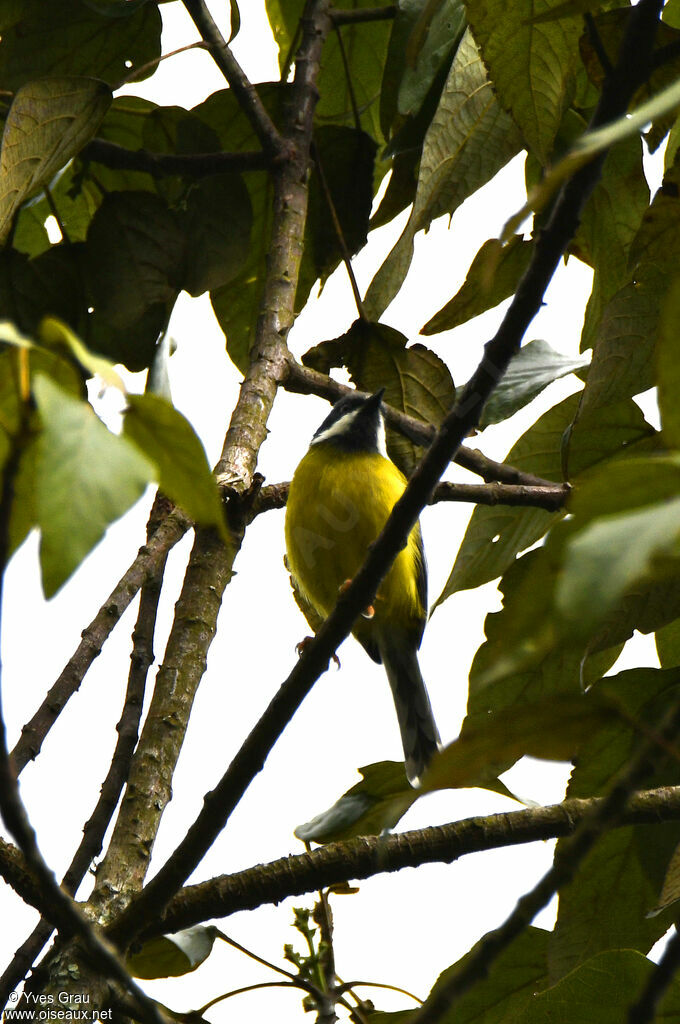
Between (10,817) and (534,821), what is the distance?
2.94ft

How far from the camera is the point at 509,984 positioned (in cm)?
168

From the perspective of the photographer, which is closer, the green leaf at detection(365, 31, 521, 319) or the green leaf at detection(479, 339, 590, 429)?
the green leaf at detection(365, 31, 521, 319)

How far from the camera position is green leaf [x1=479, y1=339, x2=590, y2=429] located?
2000 mm

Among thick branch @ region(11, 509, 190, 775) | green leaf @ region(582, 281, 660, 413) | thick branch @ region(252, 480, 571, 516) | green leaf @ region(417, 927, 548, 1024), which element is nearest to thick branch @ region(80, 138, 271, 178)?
thick branch @ region(252, 480, 571, 516)

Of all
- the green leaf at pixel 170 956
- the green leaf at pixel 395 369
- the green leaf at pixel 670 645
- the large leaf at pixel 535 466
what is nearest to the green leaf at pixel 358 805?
the green leaf at pixel 170 956

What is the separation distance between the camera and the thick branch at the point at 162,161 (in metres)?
1.94

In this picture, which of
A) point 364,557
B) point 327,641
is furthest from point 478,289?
point 364,557

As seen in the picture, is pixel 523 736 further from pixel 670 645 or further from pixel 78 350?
pixel 670 645

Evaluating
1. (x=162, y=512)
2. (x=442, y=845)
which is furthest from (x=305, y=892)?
(x=162, y=512)

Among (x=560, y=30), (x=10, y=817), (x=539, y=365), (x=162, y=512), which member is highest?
(x=539, y=365)

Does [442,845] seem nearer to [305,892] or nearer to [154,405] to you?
[305,892]

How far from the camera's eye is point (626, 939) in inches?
65.2

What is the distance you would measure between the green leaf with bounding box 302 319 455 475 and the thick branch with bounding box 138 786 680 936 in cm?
104

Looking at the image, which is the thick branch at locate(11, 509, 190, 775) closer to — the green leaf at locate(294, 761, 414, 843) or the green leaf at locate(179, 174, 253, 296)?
the green leaf at locate(294, 761, 414, 843)
